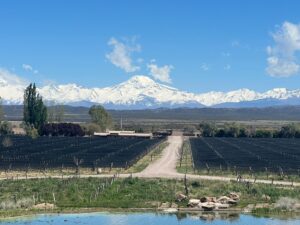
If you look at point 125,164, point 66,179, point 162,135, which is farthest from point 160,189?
point 162,135

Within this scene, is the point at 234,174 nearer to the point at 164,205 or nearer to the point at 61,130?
the point at 164,205

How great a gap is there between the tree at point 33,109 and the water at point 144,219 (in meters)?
92.4

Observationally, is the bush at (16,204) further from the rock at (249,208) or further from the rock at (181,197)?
the rock at (249,208)

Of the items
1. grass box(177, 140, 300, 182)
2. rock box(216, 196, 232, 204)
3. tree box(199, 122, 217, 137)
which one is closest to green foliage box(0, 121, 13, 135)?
tree box(199, 122, 217, 137)

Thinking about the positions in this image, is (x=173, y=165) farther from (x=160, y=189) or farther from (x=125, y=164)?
(x=160, y=189)

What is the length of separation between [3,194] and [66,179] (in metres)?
7.70

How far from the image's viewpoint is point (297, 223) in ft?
113

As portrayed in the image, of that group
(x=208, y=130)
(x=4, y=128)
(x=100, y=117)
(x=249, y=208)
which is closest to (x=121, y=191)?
(x=249, y=208)

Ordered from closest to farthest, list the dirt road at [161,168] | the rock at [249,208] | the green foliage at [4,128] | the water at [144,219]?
the water at [144,219]
the rock at [249,208]
the dirt road at [161,168]
the green foliage at [4,128]

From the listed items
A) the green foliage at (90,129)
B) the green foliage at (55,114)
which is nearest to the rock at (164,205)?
the green foliage at (90,129)

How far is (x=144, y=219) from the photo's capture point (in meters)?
36.0

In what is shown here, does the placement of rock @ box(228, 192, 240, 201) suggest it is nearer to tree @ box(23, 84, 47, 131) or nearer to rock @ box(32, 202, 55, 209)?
rock @ box(32, 202, 55, 209)

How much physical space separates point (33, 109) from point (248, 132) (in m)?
53.1

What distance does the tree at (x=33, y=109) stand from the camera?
420 feet
